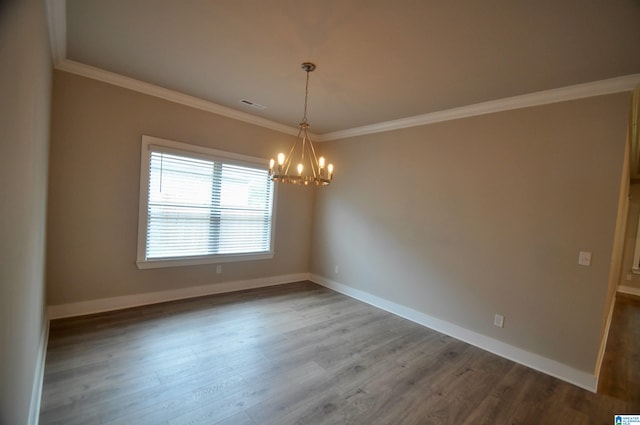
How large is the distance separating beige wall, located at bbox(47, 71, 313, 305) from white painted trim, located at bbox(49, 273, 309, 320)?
6cm

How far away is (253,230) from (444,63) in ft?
11.5

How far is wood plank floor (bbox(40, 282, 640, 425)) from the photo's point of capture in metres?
1.98

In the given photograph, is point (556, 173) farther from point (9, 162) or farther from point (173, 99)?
point (173, 99)

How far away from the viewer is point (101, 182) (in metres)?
3.26

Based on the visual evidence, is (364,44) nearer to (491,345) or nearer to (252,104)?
(252,104)

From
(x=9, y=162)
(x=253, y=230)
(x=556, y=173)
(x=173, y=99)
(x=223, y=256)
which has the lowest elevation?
(x=223, y=256)

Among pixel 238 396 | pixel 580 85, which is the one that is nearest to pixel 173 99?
pixel 238 396

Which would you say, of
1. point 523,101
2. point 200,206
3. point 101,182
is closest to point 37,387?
point 101,182

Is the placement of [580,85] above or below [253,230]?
above

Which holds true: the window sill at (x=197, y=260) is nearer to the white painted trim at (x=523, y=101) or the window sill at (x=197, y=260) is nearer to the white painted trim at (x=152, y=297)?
the white painted trim at (x=152, y=297)

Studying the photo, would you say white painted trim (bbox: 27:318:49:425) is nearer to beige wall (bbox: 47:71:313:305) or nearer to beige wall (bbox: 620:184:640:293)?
beige wall (bbox: 47:71:313:305)

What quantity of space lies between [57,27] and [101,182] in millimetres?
1580

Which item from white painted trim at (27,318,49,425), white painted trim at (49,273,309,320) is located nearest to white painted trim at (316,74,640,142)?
white painted trim at (49,273,309,320)

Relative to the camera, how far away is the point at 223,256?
4.31 meters
